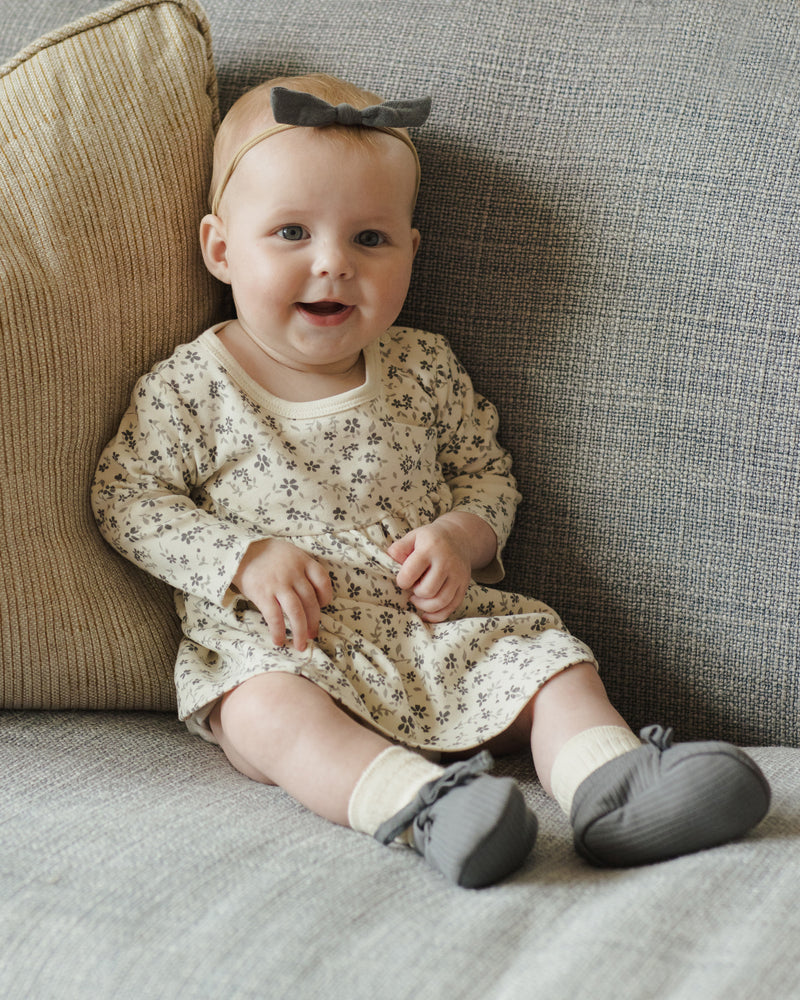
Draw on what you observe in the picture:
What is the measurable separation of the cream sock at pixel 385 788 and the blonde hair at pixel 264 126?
566 mm

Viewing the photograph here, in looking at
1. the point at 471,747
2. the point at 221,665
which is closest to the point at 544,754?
the point at 471,747

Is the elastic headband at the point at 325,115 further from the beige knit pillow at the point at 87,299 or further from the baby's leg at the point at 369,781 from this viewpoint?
the baby's leg at the point at 369,781

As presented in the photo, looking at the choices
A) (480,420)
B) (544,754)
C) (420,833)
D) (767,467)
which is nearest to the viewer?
(420,833)

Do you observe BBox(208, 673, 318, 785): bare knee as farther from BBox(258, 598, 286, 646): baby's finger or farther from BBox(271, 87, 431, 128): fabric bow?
BBox(271, 87, 431, 128): fabric bow

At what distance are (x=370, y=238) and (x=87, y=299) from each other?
276 mm

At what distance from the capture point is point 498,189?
3.63 ft

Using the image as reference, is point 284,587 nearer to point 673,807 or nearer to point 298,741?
point 298,741

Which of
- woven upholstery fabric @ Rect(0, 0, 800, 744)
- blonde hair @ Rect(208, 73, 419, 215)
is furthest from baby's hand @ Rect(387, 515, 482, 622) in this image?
blonde hair @ Rect(208, 73, 419, 215)

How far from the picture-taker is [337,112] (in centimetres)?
98

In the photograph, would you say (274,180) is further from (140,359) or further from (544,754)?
(544,754)

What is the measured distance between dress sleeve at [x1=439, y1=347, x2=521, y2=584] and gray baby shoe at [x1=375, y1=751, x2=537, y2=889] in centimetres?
37

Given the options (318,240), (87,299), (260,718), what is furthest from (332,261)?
(260,718)

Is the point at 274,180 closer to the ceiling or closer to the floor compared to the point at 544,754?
closer to the ceiling

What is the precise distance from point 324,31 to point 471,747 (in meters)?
0.79
